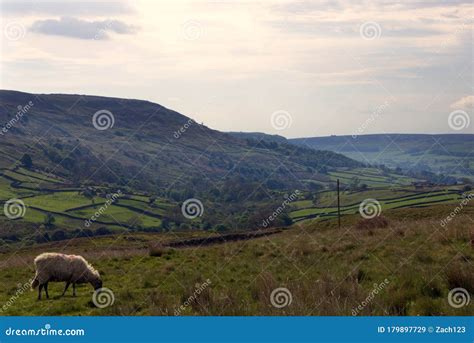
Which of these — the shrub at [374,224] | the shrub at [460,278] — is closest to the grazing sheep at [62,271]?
the shrub at [460,278]

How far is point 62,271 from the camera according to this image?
54.3ft

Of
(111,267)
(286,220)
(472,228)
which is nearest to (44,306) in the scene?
(111,267)

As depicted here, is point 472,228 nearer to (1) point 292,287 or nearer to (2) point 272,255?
(2) point 272,255

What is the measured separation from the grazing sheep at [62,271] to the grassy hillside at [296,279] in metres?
0.53

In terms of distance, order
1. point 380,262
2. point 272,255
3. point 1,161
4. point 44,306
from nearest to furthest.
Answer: point 44,306 < point 380,262 < point 272,255 < point 1,161

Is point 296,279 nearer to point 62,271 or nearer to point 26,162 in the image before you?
point 62,271

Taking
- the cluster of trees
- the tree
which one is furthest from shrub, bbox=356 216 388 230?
the tree

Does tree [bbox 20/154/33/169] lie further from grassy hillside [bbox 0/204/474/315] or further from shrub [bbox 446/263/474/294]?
→ shrub [bbox 446/263/474/294]

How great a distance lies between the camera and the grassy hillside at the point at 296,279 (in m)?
9.48

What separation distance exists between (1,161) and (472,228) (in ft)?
628

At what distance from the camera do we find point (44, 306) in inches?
551

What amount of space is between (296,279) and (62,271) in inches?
319

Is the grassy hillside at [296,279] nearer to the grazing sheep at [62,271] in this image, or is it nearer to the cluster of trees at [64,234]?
the grazing sheep at [62,271]

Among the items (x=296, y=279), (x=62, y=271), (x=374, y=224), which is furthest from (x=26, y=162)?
(x=296, y=279)
